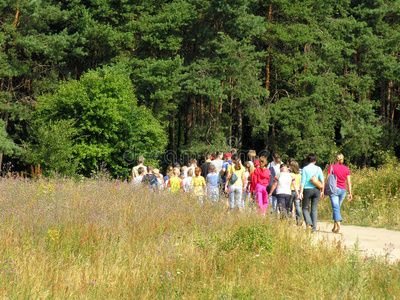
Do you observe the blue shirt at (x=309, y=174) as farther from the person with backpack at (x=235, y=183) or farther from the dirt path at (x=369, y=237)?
the person with backpack at (x=235, y=183)

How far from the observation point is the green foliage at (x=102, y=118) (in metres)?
34.3

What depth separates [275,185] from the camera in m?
11.7

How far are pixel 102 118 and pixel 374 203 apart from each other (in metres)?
24.9

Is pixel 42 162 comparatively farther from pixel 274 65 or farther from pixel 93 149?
pixel 274 65

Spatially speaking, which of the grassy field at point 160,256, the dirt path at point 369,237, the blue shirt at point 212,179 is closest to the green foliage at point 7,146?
the blue shirt at point 212,179

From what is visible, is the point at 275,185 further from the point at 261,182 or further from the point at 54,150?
the point at 54,150

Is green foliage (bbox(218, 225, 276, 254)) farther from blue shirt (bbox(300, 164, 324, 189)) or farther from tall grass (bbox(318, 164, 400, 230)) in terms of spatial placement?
tall grass (bbox(318, 164, 400, 230))

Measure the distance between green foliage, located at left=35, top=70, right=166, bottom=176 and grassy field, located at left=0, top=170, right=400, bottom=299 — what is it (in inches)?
1001

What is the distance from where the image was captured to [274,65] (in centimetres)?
3950

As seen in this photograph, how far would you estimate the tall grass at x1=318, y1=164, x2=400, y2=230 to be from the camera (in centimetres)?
1283

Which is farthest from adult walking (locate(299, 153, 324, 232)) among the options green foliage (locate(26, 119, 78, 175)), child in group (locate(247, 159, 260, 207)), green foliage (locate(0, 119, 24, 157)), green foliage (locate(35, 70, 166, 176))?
green foliage (locate(0, 119, 24, 157))

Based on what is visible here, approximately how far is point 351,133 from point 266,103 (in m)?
6.42

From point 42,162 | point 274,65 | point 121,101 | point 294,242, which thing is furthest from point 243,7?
point 294,242

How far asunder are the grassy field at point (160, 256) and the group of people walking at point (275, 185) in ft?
6.06
